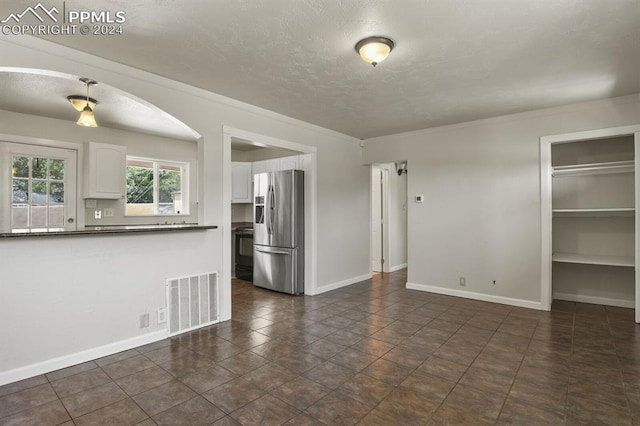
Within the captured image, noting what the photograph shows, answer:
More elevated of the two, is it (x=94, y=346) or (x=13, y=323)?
(x=13, y=323)

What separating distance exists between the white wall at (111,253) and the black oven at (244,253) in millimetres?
2200

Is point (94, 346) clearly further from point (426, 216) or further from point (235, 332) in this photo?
point (426, 216)

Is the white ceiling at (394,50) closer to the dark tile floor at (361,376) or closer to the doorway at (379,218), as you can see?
A: the dark tile floor at (361,376)

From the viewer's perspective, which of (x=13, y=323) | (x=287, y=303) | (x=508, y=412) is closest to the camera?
(x=508, y=412)

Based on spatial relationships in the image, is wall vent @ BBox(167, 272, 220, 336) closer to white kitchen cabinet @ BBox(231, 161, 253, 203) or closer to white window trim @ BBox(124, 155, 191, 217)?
white window trim @ BBox(124, 155, 191, 217)

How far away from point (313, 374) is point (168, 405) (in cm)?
102

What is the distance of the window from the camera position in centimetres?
547

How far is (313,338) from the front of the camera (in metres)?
3.27

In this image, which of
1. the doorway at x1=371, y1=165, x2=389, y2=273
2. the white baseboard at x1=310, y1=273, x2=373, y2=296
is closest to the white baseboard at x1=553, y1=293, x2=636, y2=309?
the white baseboard at x1=310, y1=273, x2=373, y2=296

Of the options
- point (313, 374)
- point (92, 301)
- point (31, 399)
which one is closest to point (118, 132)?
point (92, 301)

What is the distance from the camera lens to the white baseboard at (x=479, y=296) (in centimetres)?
433

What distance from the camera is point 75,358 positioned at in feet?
8.87

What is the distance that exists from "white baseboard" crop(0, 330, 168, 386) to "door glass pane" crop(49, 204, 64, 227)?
266 cm

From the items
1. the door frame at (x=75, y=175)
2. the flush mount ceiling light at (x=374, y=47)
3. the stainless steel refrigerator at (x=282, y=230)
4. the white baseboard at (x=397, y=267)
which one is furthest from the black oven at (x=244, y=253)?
the flush mount ceiling light at (x=374, y=47)
